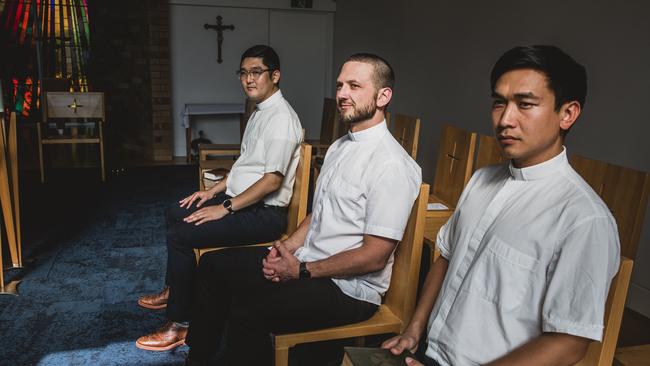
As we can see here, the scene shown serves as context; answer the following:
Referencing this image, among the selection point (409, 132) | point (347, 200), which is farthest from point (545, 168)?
point (409, 132)

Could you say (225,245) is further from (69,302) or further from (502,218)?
(502,218)

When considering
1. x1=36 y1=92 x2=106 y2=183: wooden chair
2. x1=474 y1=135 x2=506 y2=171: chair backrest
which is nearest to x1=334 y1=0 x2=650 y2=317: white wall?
x1=474 y1=135 x2=506 y2=171: chair backrest

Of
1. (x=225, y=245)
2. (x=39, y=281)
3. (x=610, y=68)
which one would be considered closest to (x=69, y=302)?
(x=39, y=281)

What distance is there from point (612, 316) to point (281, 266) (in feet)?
2.90

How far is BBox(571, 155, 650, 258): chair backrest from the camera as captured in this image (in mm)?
1629

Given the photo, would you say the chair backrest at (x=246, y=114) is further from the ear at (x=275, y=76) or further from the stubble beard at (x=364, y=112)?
the stubble beard at (x=364, y=112)

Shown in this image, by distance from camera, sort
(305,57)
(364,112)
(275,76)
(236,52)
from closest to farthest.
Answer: (364,112), (275,76), (236,52), (305,57)

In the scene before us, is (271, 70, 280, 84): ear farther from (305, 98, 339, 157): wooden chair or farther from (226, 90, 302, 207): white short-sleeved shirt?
(305, 98, 339, 157): wooden chair

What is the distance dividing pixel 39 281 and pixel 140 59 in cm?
401

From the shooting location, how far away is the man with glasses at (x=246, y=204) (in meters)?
2.19

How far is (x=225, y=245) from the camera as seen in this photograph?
2.22 metres

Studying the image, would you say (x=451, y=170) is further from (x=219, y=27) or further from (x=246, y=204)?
(x=219, y=27)

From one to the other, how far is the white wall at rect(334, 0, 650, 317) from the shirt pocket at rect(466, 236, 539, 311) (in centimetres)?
193

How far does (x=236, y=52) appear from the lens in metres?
6.68
